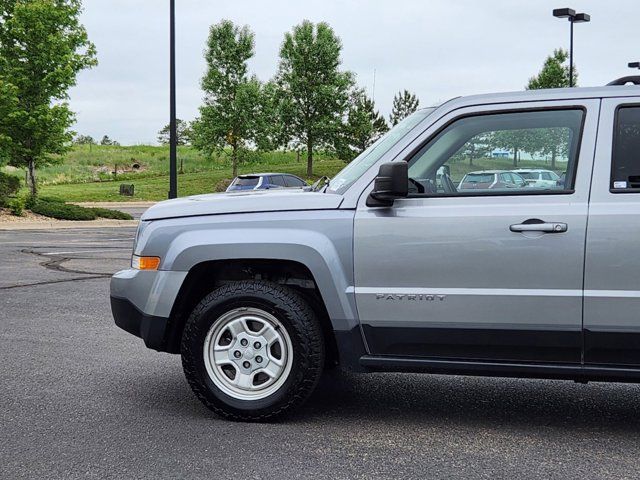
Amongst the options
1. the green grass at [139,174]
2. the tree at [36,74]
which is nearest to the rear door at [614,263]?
the tree at [36,74]

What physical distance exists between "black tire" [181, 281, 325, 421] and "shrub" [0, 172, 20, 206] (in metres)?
21.9

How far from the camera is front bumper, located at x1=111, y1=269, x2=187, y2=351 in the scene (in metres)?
4.71

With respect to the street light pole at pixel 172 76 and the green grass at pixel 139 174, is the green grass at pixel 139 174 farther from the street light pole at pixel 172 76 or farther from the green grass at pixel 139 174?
the street light pole at pixel 172 76

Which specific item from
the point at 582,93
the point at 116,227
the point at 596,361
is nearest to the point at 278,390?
the point at 596,361

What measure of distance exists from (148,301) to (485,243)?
2089 millimetres

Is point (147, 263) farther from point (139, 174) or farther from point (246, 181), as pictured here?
point (139, 174)

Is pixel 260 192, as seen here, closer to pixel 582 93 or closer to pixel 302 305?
pixel 302 305

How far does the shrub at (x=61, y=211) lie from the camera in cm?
2466

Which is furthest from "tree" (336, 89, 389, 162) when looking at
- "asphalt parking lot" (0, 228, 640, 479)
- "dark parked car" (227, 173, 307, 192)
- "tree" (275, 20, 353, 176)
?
"asphalt parking lot" (0, 228, 640, 479)

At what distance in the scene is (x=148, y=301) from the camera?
187 inches

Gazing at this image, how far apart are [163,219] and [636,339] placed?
287 cm

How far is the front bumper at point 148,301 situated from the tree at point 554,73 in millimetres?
45294

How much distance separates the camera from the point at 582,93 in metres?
4.37

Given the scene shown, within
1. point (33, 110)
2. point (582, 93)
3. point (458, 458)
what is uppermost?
point (33, 110)
